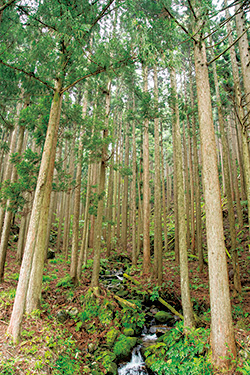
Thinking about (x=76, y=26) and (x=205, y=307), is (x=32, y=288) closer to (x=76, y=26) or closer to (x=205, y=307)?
(x=205, y=307)

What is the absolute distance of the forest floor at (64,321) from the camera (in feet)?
12.8

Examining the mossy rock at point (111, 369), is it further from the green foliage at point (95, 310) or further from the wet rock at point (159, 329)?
the wet rock at point (159, 329)

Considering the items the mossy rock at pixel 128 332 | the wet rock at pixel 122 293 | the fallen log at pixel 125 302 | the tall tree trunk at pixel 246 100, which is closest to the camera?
the tall tree trunk at pixel 246 100

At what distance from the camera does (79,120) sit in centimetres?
923

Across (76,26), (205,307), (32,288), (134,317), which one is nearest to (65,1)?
(76,26)

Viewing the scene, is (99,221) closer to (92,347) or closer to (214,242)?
(92,347)

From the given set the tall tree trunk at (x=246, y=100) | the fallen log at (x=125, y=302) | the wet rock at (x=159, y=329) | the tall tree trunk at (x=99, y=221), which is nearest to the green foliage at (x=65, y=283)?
the tall tree trunk at (x=99, y=221)

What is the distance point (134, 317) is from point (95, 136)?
736 centimetres

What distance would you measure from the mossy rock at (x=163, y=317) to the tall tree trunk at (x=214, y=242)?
3.75 m

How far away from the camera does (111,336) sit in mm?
6066

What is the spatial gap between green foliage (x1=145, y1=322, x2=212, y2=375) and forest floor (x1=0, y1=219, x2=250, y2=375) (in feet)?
2.27

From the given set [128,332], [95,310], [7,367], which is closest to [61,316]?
[95,310]

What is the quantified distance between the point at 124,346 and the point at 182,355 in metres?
2.00

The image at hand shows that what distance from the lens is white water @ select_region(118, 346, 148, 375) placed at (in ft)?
16.7
